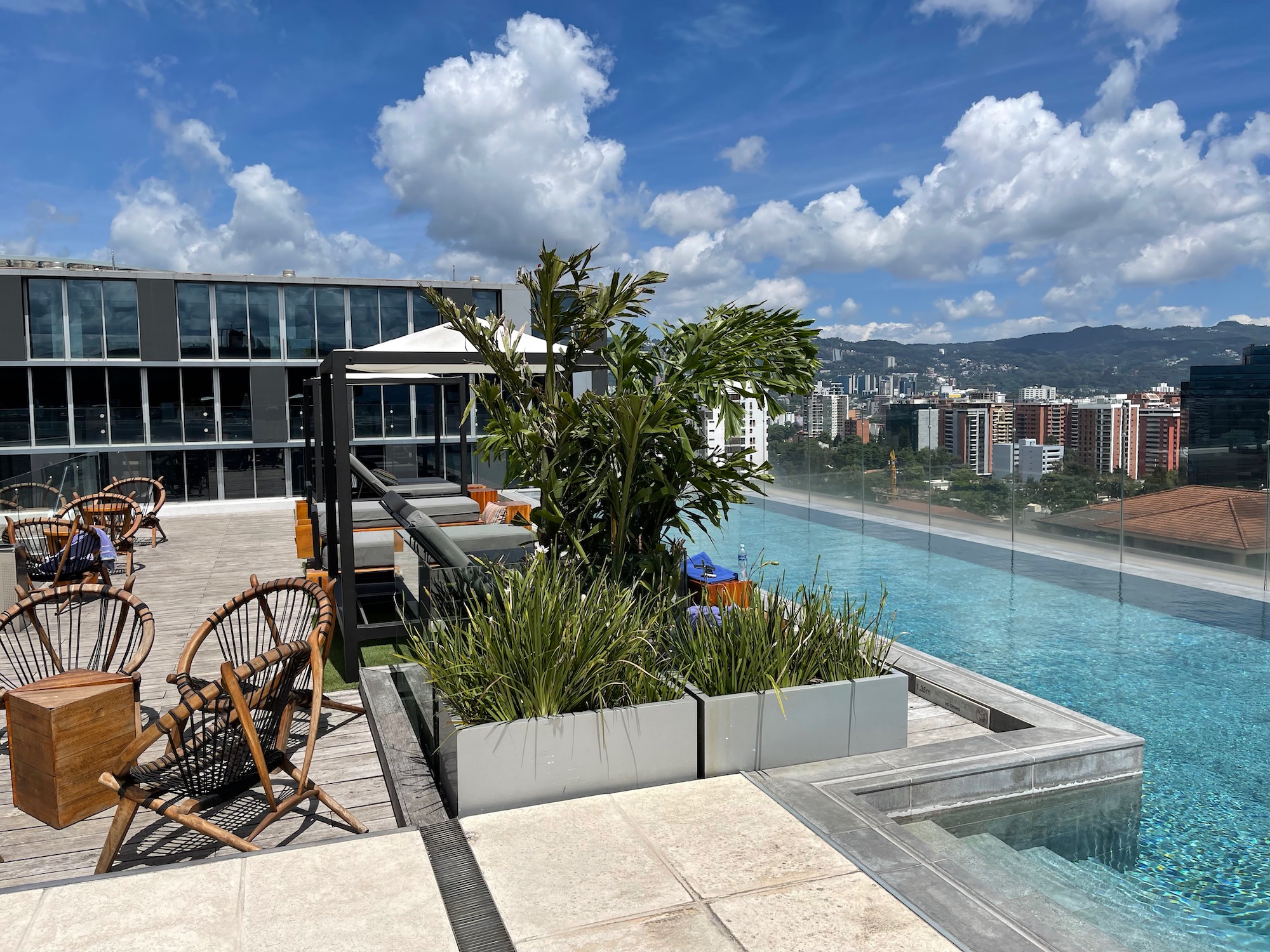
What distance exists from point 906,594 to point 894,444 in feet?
18.4

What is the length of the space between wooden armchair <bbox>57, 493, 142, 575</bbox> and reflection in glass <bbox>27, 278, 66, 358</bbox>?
13.4m

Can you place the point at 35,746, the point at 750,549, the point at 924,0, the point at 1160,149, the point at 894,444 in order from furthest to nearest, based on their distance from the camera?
the point at 1160,149 → the point at 924,0 → the point at 894,444 → the point at 750,549 → the point at 35,746

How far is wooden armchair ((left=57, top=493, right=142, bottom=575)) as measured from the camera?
29.1 ft

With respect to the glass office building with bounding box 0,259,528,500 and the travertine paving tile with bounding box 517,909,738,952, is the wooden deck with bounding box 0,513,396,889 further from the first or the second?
the glass office building with bounding box 0,259,528,500

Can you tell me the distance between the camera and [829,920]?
2.58 m

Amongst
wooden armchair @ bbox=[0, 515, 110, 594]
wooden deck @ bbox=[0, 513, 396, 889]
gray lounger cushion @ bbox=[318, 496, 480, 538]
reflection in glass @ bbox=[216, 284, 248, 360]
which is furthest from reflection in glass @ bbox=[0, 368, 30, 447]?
wooden deck @ bbox=[0, 513, 396, 889]

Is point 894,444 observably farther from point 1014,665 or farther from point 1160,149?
point 1160,149

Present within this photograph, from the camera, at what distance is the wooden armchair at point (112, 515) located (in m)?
8.88

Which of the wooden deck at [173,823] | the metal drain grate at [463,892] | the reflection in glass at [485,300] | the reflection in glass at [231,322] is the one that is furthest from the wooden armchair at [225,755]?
the reflection in glass at [485,300]

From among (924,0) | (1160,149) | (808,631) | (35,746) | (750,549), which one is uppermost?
(1160,149)

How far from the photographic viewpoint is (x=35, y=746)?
3428 millimetres

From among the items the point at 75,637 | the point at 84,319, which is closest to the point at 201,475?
the point at 84,319

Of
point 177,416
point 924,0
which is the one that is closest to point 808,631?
point 924,0

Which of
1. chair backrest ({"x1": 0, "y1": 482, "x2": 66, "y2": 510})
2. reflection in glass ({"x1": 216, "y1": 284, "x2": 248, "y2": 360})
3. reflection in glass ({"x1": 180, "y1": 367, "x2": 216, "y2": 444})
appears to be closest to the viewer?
chair backrest ({"x1": 0, "y1": 482, "x2": 66, "y2": 510})
